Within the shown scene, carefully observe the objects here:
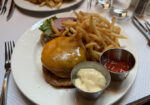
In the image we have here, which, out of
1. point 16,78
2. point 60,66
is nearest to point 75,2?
point 60,66

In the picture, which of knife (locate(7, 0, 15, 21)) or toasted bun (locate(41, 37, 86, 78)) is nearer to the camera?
toasted bun (locate(41, 37, 86, 78))

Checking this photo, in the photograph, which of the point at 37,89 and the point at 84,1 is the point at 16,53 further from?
the point at 84,1

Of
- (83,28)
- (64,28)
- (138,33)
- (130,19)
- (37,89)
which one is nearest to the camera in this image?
(37,89)

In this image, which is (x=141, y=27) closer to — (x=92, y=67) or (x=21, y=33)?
(x=92, y=67)

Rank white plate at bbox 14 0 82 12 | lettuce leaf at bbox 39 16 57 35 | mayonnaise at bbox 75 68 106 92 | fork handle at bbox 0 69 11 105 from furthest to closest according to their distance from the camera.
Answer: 1. white plate at bbox 14 0 82 12
2. lettuce leaf at bbox 39 16 57 35
3. fork handle at bbox 0 69 11 105
4. mayonnaise at bbox 75 68 106 92

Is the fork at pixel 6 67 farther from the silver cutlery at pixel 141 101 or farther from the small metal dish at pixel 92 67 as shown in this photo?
the silver cutlery at pixel 141 101

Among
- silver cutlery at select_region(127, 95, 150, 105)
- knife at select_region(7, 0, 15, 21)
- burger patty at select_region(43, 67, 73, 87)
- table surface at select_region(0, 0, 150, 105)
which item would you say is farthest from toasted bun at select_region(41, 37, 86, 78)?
knife at select_region(7, 0, 15, 21)

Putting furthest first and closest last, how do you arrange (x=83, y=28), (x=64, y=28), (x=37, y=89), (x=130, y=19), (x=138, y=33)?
(x=130, y=19), (x=138, y=33), (x=64, y=28), (x=83, y=28), (x=37, y=89)

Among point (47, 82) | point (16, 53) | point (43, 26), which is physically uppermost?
point (43, 26)

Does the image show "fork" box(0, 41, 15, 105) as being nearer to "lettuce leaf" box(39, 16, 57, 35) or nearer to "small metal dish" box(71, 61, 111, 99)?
"lettuce leaf" box(39, 16, 57, 35)
